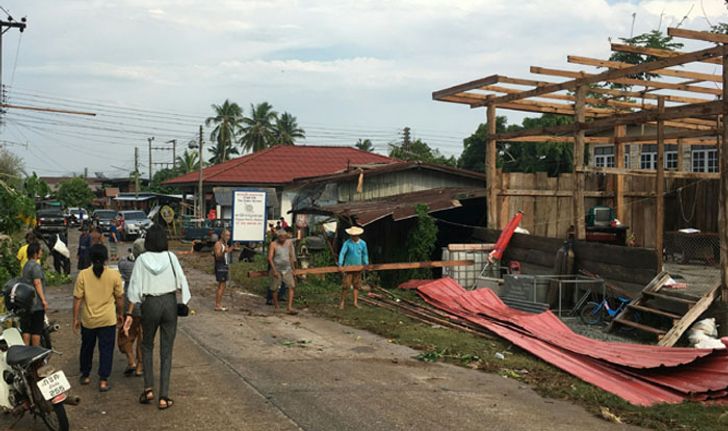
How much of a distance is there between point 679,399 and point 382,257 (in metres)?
12.7

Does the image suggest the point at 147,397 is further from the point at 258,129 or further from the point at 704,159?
the point at 258,129

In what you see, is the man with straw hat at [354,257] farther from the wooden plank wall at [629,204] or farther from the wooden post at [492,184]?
the wooden plank wall at [629,204]

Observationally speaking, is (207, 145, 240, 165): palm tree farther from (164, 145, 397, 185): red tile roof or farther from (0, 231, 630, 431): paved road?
(0, 231, 630, 431): paved road

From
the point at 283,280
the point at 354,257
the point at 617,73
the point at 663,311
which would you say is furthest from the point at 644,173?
the point at 283,280

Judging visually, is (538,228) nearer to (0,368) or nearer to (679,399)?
(679,399)

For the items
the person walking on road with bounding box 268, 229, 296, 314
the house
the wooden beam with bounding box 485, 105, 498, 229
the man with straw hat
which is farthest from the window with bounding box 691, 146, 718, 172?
the person walking on road with bounding box 268, 229, 296, 314

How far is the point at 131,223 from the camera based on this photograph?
4000cm

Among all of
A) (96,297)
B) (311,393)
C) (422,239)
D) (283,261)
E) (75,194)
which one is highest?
(75,194)

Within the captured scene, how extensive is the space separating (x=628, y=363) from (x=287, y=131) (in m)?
62.2

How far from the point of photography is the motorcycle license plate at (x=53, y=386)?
6.25 meters

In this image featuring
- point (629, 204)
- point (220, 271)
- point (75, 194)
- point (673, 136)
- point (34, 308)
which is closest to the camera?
point (34, 308)

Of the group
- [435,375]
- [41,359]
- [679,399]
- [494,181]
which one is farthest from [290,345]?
[494,181]

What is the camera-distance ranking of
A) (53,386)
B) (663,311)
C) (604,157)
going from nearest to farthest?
(53,386), (663,311), (604,157)

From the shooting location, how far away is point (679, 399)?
8383mm
